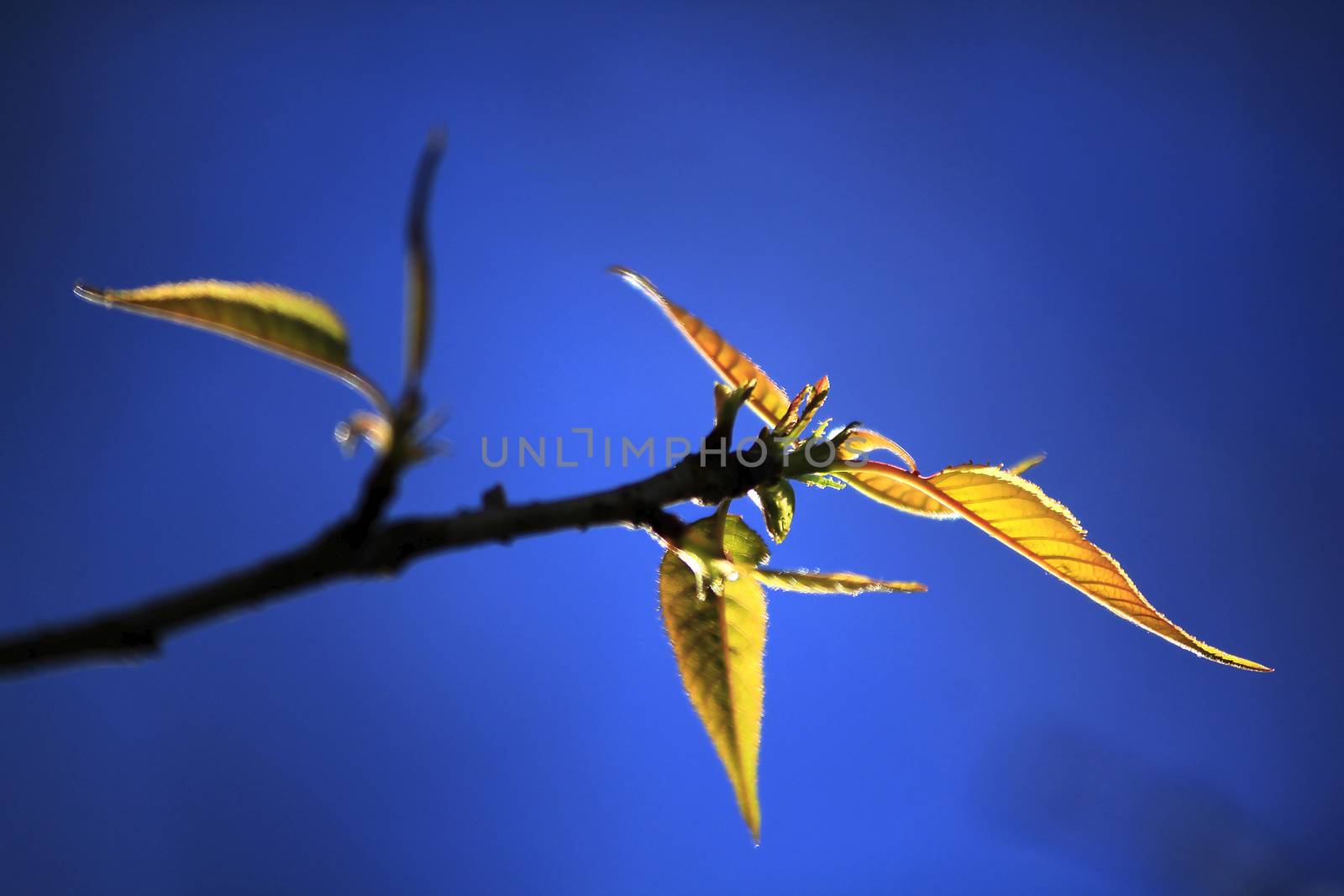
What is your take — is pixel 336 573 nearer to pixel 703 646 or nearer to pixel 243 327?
pixel 243 327

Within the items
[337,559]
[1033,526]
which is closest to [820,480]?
[1033,526]

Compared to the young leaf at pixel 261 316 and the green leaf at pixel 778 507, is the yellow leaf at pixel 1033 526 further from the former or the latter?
the young leaf at pixel 261 316

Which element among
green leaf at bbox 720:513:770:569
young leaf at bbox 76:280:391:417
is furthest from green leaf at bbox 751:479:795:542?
young leaf at bbox 76:280:391:417

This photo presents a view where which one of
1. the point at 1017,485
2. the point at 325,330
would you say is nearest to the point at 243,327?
the point at 325,330

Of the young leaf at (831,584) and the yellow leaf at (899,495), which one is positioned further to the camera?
the yellow leaf at (899,495)

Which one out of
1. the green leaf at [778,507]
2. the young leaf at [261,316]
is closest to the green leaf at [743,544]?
the green leaf at [778,507]
